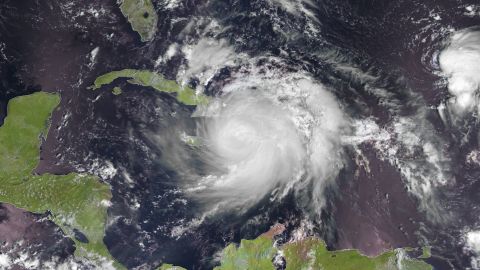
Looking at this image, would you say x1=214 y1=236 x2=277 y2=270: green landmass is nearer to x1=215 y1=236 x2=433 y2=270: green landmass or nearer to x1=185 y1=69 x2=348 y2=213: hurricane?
x1=215 y1=236 x2=433 y2=270: green landmass

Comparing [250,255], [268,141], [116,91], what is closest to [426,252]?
[250,255]

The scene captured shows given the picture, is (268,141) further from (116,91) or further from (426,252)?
(426,252)

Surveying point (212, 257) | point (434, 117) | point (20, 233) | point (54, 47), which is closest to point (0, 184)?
point (20, 233)

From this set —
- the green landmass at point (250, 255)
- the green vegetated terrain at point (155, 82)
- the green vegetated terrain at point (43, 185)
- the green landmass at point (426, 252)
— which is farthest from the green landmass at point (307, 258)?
the green vegetated terrain at point (155, 82)

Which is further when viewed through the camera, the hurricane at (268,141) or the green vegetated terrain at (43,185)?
the green vegetated terrain at (43,185)

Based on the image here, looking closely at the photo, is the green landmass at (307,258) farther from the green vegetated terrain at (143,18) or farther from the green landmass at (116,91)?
the green vegetated terrain at (143,18)
